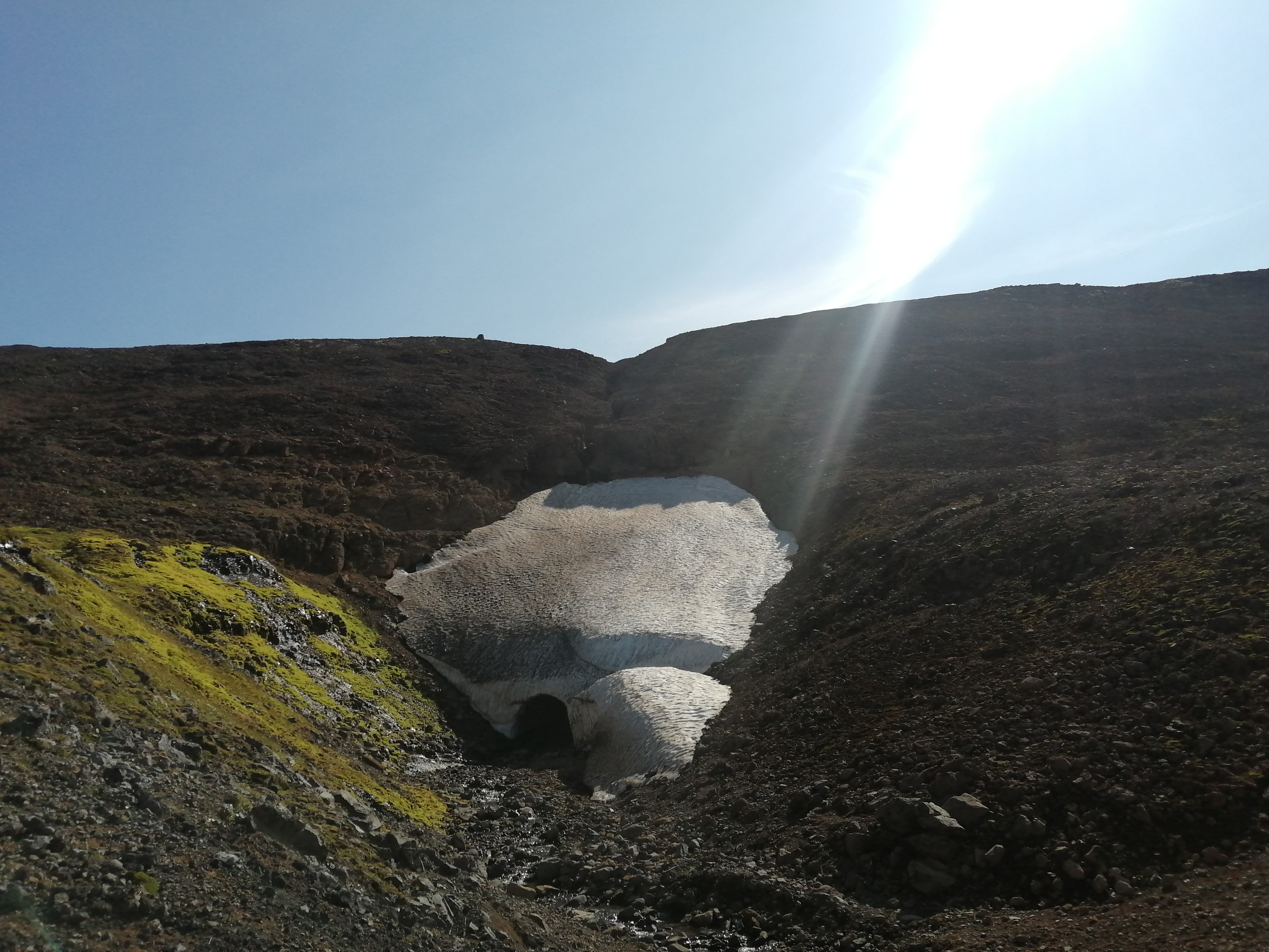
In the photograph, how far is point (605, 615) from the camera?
3150 centimetres

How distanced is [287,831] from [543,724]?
1810 centimetres

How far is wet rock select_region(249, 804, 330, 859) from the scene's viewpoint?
11.6 m

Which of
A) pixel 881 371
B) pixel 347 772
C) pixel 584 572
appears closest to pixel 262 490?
pixel 584 572

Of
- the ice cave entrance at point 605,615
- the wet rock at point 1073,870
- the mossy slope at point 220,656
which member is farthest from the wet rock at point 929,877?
the mossy slope at point 220,656

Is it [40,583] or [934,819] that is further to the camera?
[40,583]

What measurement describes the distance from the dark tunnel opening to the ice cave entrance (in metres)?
0.05

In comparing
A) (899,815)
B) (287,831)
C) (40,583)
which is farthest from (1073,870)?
(40,583)

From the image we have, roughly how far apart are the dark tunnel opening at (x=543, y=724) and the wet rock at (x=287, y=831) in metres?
16.2

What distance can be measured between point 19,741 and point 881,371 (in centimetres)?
5089

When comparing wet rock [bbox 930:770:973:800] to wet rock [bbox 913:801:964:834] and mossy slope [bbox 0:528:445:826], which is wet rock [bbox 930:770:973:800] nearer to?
wet rock [bbox 913:801:964:834]

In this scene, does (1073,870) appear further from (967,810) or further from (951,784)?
(951,784)

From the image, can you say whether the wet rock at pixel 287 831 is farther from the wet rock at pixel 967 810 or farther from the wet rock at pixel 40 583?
the wet rock at pixel 967 810

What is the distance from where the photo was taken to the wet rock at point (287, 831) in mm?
11641

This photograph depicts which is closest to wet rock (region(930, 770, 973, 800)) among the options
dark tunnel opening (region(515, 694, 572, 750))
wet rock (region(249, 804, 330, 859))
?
wet rock (region(249, 804, 330, 859))
